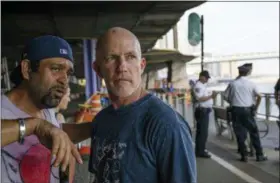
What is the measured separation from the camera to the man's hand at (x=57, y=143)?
58.6 inches

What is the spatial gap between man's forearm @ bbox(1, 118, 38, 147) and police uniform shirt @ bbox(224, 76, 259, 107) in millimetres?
7154

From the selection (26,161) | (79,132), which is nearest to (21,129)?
(26,161)

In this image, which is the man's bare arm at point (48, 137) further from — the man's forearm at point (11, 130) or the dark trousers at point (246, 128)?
the dark trousers at point (246, 128)

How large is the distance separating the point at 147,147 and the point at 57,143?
0.35 m

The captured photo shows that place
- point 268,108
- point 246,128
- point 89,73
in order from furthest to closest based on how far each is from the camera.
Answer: point 89,73 → point 268,108 → point 246,128

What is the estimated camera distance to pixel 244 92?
27.4ft

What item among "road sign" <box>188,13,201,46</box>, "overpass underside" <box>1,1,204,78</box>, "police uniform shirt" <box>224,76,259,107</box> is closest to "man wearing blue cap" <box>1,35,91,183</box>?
"overpass underside" <box>1,1,204,78</box>

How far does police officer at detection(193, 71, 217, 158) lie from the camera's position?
29.3 feet

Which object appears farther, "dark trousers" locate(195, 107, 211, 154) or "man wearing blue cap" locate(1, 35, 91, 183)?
"dark trousers" locate(195, 107, 211, 154)

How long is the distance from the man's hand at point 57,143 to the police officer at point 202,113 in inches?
295

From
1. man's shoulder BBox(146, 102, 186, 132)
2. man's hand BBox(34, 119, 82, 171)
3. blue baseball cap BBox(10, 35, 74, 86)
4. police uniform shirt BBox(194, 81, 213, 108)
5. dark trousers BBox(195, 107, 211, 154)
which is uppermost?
blue baseball cap BBox(10, 35, 74, 86)

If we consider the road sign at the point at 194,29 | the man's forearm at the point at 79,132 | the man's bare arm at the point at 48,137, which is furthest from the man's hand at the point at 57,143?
the road sign at the point at 194,29

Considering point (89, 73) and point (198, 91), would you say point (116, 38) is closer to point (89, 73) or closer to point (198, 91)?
point (198, 91)

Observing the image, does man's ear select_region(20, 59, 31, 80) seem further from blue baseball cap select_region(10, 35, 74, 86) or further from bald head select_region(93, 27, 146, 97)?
bald head select_region(93, 27, 146, 97)
